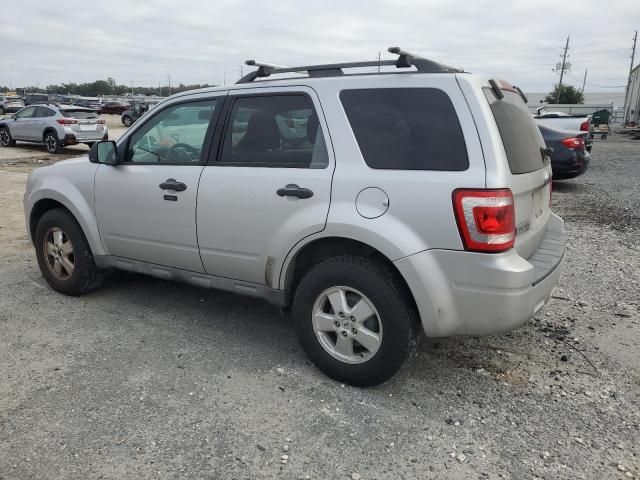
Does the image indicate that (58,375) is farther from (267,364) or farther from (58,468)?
(267,364)

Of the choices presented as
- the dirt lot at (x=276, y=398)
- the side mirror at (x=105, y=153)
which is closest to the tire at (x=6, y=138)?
the dirt lot at (x=276, y=398)

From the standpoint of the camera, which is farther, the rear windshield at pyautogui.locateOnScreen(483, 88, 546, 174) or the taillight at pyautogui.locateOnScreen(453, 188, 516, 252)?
the rear windshield at pyautogui.locateOnScreen(483, 88, 546, 174)

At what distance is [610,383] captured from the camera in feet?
10.9

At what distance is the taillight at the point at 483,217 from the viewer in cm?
271

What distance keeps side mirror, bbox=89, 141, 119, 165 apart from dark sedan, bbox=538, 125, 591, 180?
8.52 metres

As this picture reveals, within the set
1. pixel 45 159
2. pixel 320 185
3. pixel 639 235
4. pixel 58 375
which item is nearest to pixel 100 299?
pixel 58 375

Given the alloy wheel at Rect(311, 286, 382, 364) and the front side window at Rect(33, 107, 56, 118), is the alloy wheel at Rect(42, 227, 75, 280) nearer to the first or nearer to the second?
the alloy wheel at Rect(311, 286, 382, 364)

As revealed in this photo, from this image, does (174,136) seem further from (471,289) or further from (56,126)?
(56,126)

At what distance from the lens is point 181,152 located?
3.92 meters

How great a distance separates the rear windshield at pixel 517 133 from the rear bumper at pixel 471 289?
565 millimetres

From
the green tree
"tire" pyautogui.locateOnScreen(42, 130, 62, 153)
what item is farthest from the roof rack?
the green tree

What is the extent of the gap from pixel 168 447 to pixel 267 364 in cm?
99

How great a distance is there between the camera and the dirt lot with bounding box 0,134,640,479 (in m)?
2.59

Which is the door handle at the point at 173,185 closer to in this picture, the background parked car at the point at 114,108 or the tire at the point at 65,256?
the tire at the point at 65,256
